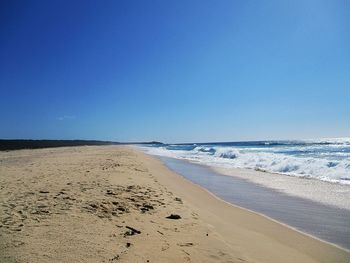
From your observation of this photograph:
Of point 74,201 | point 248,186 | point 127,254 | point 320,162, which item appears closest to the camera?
point 127,254

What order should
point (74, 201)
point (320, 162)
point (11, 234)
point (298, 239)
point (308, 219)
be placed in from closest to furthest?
point (11, 234)
point (298, 239)
point (74, 201)
point (308, 219)
point (320, 162)

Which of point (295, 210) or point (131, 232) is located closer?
point (131, 232)

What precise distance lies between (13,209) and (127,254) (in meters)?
3.31

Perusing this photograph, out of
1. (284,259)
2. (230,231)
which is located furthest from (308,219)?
(284,259)

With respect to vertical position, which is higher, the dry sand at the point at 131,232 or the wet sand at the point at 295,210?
the dry sand at the point at 131,232

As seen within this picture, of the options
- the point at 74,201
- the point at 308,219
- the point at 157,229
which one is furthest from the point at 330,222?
the point at 74,201

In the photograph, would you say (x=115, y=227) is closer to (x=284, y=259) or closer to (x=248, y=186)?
(x=284, y=259)

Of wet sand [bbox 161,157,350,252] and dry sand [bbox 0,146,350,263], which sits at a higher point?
dry sand [bbox 0,146,350,263]

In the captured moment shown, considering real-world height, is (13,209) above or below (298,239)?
above

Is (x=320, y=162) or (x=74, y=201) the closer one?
(x=74, y=201)

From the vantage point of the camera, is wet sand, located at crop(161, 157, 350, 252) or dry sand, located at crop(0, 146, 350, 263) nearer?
dry sand, located at crop(0, 146, 350, 263)

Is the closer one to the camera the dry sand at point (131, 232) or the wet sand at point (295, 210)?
the dry sand at point (131, 232)

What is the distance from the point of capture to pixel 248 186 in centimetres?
1439

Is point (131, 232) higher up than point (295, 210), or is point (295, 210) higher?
point (131, 232)
